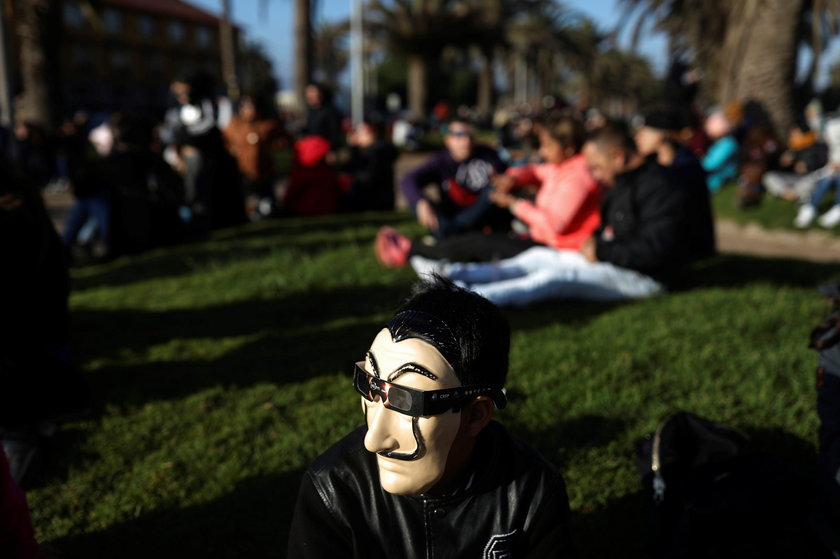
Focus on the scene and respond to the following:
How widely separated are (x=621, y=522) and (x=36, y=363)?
270 centimetres

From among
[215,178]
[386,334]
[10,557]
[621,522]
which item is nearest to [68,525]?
[10,557]

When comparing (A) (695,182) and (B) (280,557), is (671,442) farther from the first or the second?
(A) (695,182)

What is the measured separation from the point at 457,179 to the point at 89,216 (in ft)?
13.8

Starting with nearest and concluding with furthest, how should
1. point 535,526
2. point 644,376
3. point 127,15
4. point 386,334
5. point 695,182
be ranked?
point 386,334 → point 535,526 → point 644,376 → point 695,182 → point 127,15

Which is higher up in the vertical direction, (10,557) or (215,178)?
(215,178)

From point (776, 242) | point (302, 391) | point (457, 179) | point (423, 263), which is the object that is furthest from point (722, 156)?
point (302, 391)

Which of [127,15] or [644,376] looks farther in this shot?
[127,15]

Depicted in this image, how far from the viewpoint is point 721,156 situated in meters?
12.5

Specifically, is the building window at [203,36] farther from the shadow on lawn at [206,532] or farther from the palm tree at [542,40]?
the shadow on lawn at [206,532]

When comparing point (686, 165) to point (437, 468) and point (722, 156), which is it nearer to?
point (437, 468)

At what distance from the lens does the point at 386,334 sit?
5.52 ft

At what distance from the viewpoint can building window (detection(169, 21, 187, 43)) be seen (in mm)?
61250

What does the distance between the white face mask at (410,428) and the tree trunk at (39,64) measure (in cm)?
1591

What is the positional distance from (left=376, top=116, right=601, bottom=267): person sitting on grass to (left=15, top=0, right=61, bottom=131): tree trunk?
42.5ft
